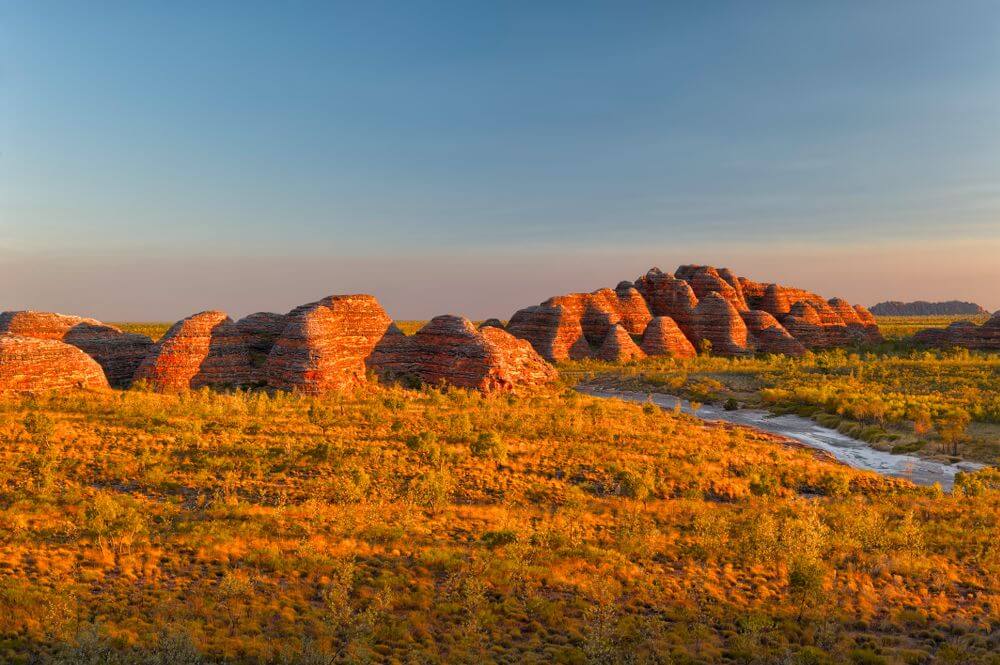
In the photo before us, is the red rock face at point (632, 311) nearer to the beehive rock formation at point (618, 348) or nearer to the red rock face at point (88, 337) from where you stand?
the beehive rock formation at point (618, 348)

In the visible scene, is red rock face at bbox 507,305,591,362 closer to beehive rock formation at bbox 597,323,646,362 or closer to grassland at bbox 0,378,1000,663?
beehive rock formation at bbox 597,323,646,362

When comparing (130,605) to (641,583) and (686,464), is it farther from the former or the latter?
(686,464)

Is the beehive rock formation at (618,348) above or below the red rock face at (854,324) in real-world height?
below

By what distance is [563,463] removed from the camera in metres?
19.1

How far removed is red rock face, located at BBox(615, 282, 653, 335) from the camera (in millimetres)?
56562

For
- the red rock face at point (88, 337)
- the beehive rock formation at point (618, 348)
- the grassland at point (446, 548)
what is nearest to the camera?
the grassland at point (446, 548)

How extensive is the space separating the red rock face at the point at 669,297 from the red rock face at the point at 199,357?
147ft

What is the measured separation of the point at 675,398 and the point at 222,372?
2784 cm

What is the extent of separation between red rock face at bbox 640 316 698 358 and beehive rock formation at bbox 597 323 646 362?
1.45 m

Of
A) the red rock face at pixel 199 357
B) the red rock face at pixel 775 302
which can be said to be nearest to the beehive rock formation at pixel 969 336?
the red rock face at pixel 775 302

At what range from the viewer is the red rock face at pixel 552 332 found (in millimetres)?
48625

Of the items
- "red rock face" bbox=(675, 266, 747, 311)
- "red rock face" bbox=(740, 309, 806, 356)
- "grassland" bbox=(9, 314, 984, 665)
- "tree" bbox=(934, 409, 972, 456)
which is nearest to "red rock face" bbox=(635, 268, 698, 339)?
"red rock face" bbox=(675, 266, 747, 311)

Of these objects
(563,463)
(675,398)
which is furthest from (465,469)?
(675,398)

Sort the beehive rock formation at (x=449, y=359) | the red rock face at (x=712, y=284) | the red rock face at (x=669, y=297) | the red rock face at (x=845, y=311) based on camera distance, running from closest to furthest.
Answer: the beehive rock formation at (x=449, y=359) → the red rock face at (x=669, y=297) → the red rock face at (x=712, y=284) → the red rock face at (x=845, y=311)
